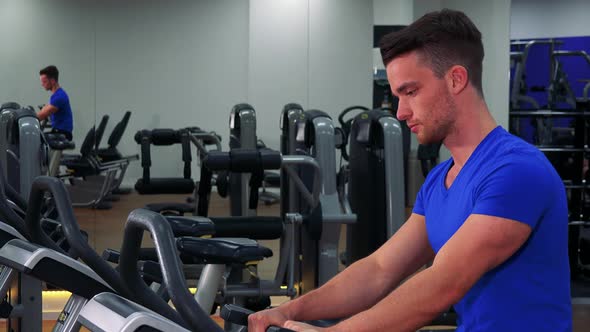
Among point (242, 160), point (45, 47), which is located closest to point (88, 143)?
point (45, 47)

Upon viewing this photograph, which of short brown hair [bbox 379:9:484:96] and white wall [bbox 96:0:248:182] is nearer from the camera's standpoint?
short brown hair [bbox 379:9:484:96]

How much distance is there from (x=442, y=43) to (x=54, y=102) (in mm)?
4695

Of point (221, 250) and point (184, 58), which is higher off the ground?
point (184, 58)

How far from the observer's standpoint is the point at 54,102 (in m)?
6.06

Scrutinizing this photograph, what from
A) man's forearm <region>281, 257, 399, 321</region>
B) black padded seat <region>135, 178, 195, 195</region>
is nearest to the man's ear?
man's forearm <region>281, 257, 399, 321</region>

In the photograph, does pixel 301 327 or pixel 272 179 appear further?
pixel 272 179

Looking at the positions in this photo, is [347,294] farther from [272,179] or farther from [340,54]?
[340,54]

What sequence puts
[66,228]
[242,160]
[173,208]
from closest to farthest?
[66,228], [242,160], [173,208]

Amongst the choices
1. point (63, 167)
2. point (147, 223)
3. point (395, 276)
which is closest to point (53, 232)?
point (395, 276)

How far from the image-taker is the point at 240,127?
5.16 metres

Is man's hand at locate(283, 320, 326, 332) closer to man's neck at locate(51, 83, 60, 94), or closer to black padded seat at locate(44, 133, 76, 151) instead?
black padded seat at locate(44, 133, 76, 151)

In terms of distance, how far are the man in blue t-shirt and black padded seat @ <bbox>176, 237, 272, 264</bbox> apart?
55cm

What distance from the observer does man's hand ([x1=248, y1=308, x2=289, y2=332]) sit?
5.12 feet

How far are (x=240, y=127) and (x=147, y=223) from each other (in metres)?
3.87
